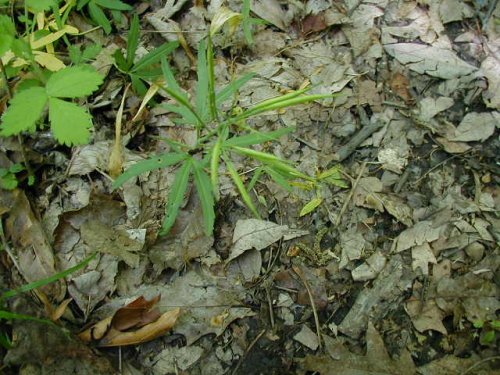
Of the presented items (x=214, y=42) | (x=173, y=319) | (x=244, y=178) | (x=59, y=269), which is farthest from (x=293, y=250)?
(x=214, y=42)

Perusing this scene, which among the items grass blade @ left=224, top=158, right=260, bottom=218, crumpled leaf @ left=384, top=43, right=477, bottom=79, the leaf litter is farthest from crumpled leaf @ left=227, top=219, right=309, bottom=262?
crumpled leaf @ left=384, top=43, right=477, bottom=79

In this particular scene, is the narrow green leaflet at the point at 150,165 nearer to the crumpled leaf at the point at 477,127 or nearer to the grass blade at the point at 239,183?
the grass blade at the point at 239,183

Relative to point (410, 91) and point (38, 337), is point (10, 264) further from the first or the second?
point (410, 91)

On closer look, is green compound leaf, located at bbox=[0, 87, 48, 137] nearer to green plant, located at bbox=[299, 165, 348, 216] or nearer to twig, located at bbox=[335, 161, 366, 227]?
green plant, located at bbox=[299, 165, 348, 216]

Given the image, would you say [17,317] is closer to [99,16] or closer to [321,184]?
[321,184]

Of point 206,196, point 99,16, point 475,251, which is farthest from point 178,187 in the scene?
point 475,251
